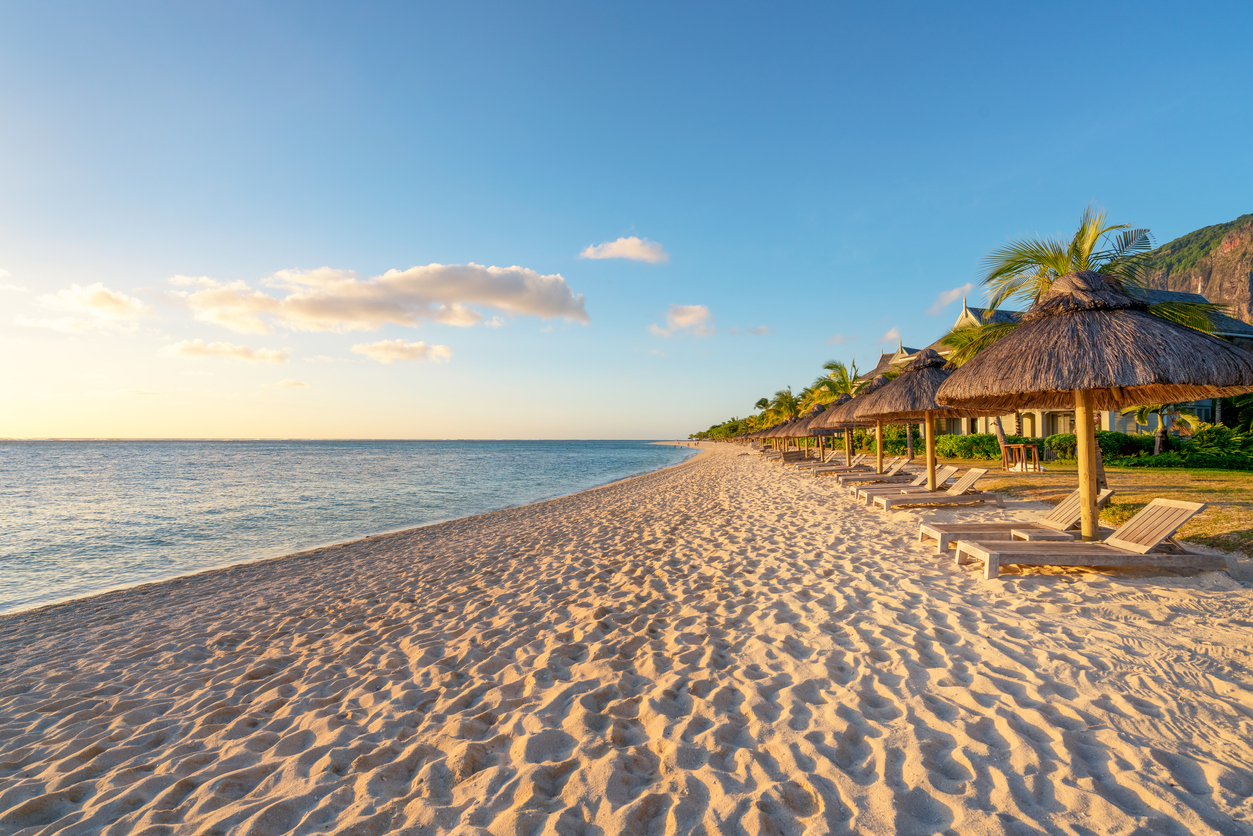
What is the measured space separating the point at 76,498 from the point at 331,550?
20776 millimetres

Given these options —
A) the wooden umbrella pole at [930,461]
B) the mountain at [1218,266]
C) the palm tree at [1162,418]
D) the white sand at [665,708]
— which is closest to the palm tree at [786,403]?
the palm tree at [1162,418]

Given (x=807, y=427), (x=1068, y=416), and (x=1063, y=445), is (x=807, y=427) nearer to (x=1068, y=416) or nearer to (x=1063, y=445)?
(x=1063, y=445)

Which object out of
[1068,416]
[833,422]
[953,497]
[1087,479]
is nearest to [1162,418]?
[1068,416]

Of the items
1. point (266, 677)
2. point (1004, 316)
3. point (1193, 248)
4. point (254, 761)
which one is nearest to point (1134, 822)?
point (254, 761)

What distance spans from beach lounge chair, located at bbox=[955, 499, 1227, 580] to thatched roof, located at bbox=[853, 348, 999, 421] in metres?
4.92

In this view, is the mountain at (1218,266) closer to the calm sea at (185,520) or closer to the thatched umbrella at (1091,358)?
the thatched umbrella at (1091,358)

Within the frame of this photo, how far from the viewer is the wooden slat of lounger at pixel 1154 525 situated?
4.71m

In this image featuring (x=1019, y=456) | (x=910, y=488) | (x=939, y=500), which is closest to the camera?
(x=939, y=500)

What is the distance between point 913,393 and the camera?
10250 mm

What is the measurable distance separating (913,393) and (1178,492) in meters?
4.08

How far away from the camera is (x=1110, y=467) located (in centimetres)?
1347

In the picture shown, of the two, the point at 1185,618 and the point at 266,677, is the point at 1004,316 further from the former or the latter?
the point at 266,677

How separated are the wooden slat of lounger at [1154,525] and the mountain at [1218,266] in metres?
86.2

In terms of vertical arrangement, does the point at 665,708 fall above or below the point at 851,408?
below
